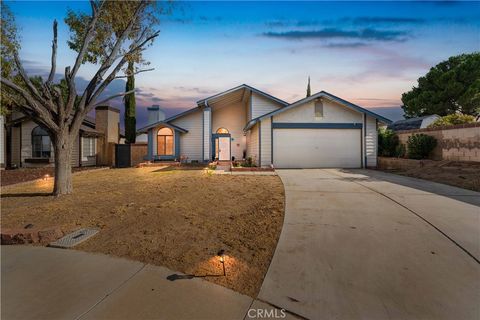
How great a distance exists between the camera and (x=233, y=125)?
22.4m

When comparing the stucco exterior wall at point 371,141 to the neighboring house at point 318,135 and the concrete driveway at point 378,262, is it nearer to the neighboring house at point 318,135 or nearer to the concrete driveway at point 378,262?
the neighboring house at point 318,135

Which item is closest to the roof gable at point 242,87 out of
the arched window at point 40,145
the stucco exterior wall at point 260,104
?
the stucco exterior wall at point 260,104

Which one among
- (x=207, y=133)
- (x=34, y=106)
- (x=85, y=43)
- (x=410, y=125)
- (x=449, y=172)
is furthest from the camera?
(x=410, y=125)

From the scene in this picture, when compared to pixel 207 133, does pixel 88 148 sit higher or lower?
lower

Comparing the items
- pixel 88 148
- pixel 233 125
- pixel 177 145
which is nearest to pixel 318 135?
pixel 233 125

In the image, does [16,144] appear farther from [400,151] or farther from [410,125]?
[410,125]

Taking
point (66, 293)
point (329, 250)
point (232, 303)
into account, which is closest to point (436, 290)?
point (329, 250)

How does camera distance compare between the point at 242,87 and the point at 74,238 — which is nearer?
the point at 74,238

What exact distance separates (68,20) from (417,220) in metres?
13.1

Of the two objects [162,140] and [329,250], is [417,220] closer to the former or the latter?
[329,250]

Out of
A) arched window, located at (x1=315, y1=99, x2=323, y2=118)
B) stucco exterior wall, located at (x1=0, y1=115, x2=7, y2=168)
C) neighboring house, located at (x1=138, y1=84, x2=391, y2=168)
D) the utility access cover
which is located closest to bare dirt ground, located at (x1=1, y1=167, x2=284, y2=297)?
the utility access cover

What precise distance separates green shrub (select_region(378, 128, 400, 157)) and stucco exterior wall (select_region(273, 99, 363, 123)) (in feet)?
8.93

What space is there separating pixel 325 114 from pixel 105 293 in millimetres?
15592

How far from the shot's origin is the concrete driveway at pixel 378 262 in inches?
104
